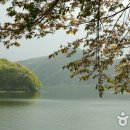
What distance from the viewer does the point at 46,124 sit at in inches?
2633

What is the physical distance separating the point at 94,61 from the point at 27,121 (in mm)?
56723

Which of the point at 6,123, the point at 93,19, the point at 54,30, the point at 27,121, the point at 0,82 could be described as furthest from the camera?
the point at 0,82

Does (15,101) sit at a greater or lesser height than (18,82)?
lesser

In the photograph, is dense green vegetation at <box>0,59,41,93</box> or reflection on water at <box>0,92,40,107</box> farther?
dense green vegetation at <box>0,59,41,93</box>

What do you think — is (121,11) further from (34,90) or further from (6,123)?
(34,90)

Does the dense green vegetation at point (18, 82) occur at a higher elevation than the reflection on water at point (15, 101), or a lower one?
higher

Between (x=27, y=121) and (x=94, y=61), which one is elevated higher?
(x=94, y=61)

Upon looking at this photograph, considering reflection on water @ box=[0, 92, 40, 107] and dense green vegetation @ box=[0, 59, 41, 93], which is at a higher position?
dense green vegetation @ box=[0, 59, 41, 93]

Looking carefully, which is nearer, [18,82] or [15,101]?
[15,101]

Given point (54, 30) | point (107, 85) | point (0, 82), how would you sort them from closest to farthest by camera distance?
point (54, 30) → point (107, 85) → point (0, 82)

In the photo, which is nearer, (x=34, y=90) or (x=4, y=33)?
(x=4, y=33)

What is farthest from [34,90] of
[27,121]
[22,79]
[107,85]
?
[107,85]

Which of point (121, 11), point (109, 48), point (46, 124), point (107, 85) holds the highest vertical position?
point (121, 11)

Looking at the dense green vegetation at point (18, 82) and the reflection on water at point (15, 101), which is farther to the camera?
the dense green vegetation at point (18, 82)
